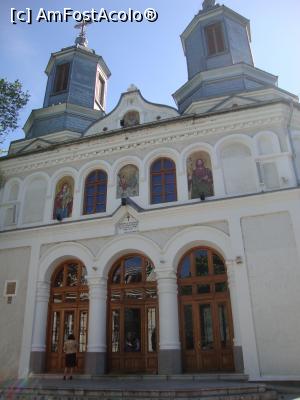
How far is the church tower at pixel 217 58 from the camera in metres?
15.6

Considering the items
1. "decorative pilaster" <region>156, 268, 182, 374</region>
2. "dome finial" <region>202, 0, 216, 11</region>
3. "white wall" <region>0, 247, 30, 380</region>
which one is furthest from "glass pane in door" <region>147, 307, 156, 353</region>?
"dome finial" <region>202, 0, 216, 11</region>

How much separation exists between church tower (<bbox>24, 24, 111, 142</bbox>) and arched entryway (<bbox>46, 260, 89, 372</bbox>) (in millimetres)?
6487

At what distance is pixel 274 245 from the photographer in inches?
421

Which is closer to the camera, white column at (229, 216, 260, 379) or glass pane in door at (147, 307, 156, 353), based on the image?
white column at (229, 216, 260, 379)

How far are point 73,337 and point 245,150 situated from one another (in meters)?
8.17

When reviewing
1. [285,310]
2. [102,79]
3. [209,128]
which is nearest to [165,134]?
[209,128]

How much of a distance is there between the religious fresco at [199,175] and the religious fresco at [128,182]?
195 cm

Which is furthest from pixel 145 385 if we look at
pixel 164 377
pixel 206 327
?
pixel 206 327

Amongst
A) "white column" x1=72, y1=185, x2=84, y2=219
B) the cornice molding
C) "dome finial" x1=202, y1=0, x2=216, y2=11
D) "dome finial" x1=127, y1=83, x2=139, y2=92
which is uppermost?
"dome finial" x1=202, y1=0, x2=216, y2=11

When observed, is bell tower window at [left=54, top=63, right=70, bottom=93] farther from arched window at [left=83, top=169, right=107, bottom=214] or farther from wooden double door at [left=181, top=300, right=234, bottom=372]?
wooden double door at [left=181, top=300, right=234, bottom=372]

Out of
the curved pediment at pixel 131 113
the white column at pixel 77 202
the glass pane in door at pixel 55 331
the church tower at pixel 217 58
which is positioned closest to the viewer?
the glass pane in door at pixel 55 331

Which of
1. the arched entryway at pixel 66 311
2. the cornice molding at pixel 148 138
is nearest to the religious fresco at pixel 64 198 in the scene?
the cornice molding at pixel 148 138

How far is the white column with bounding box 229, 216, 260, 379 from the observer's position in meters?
9.81

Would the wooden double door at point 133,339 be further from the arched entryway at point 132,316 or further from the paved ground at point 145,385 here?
the paved ground at point 145,385
